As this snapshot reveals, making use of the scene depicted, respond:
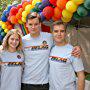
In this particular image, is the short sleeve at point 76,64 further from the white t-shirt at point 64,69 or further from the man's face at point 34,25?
the man's face at point 34,25

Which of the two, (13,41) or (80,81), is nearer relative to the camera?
(80,81)

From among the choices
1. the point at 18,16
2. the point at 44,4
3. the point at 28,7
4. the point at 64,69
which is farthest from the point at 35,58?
the point at 18,16

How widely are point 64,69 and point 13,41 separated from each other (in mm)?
787

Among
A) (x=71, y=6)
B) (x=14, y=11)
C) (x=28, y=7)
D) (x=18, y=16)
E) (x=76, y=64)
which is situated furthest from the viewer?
(x=14, y=11)

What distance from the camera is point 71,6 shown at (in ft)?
16.7

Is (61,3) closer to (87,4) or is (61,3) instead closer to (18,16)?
(87,4)

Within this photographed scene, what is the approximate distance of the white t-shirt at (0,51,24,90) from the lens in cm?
349

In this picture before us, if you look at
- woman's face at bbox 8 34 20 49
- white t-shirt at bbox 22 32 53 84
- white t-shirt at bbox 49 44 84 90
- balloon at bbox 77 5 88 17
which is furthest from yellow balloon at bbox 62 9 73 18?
white t-shirt at bbox 49 44 84 90

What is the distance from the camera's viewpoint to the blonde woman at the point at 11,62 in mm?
3492

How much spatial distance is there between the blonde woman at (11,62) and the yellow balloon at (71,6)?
1.81 meters

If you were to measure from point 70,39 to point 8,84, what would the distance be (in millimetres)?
5073

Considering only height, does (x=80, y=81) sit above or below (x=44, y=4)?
below

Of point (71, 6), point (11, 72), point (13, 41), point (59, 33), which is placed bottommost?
point (11, 72)

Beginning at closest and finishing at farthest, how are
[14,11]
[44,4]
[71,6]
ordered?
[71,6], [44,4], [14,11]
